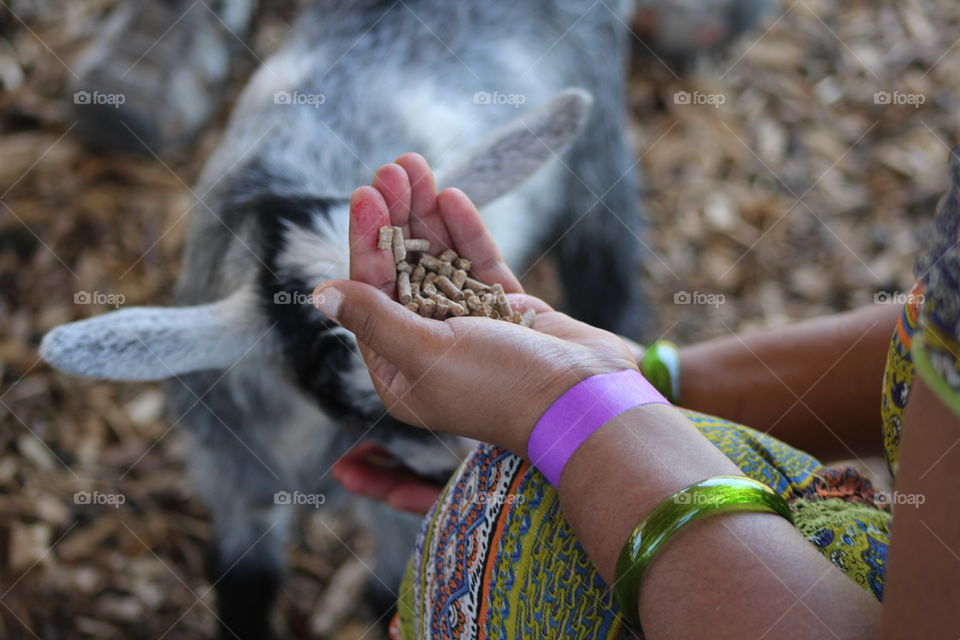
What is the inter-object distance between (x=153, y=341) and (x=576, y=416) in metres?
0.70

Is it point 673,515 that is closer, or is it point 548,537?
point 673,515

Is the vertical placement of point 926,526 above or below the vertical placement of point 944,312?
below

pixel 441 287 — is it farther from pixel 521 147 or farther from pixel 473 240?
pixel 521 147

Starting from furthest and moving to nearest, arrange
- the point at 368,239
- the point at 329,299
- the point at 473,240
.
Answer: the point at 473,240 < the point at 368,239 < the point at 329,299

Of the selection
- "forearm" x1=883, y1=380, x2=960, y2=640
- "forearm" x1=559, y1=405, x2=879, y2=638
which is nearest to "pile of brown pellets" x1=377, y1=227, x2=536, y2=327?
"forearm" x1=559, y1=405, x2=879, y2=638

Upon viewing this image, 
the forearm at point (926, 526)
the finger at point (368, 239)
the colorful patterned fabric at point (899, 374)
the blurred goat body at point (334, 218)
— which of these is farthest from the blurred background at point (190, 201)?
the forearm at point (926, 526)

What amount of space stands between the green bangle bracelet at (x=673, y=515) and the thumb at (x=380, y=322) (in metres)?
0.32

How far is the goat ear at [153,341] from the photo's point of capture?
1.20m

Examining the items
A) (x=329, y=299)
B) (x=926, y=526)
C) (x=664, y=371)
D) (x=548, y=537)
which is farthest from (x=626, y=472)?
(x=664, y=371)

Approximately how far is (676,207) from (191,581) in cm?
196

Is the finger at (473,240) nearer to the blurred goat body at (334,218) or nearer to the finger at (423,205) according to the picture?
the finger at (423,205)

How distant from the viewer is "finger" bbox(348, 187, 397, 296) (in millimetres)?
1135

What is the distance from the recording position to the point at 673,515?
824 millimetres

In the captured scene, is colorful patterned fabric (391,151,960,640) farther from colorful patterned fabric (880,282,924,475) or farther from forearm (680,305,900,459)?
forearm (680,305,900,459)
